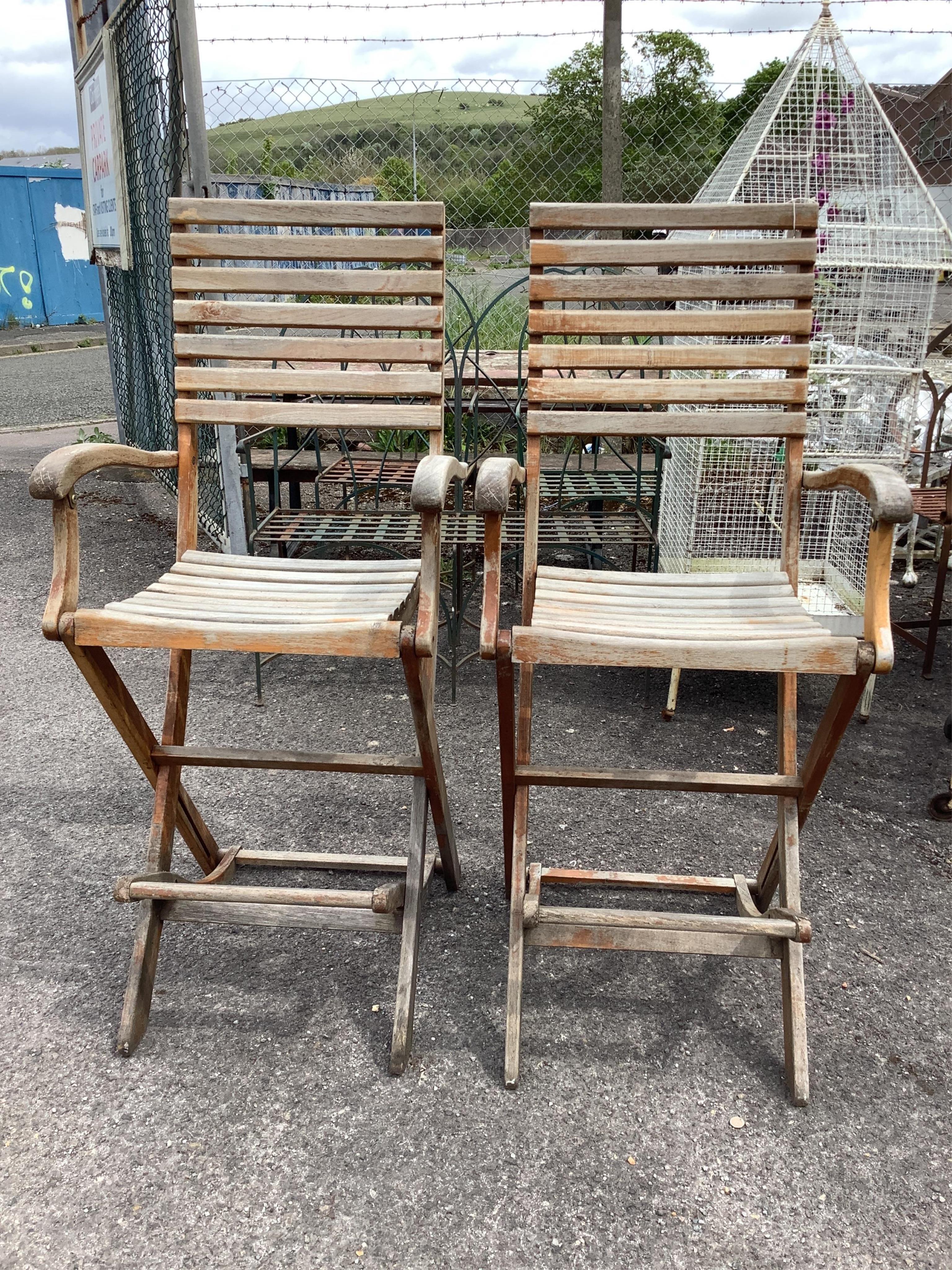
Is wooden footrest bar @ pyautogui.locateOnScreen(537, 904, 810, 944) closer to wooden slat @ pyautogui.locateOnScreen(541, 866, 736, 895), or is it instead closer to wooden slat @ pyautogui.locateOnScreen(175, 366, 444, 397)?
wooden slat @ pyautogui.locateOnScreen(541, 866, 736, 895)

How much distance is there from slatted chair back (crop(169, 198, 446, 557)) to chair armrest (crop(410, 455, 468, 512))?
40 cm

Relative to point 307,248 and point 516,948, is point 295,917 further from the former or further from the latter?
point 307,248

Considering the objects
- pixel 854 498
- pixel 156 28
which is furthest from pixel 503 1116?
pixel 156 28

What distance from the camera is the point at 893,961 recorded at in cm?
205

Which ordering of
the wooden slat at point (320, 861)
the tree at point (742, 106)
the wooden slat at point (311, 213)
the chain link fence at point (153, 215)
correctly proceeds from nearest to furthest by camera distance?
the wooden slat at point (311, 213) → the wooden slat at point (320, 861) → the chain link fence at point (153, 215) → the tree at point (742, 106)

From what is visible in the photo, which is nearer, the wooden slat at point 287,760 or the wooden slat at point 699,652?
the wooden slat at point 699,652

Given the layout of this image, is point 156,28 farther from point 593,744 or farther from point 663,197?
point 663,197

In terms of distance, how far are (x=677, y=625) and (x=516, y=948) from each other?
0.67m

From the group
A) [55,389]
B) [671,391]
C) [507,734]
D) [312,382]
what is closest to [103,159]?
[312,382]

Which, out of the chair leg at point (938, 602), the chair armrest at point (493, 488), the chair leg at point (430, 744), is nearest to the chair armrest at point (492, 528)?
A: the chair armrest at point (493, 488)

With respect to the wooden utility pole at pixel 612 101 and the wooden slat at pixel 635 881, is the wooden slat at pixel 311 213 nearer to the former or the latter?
the wooden slat at pixel 635 881

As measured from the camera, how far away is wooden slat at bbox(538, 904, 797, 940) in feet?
5.69

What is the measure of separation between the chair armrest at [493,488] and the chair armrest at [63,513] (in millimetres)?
669

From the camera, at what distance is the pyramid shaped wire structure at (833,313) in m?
2.96
